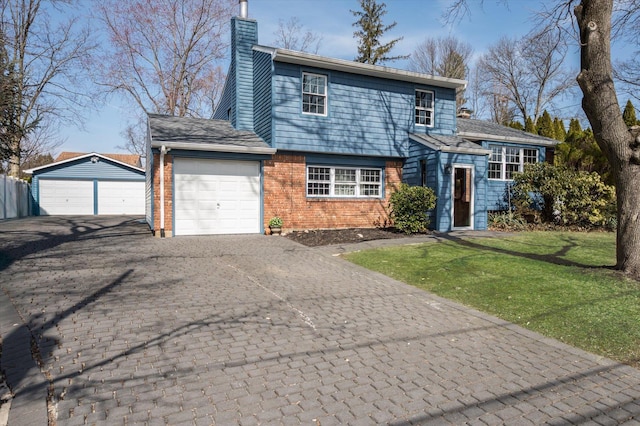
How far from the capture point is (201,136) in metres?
13.8

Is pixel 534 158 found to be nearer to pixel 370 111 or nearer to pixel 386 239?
pixel 370 111

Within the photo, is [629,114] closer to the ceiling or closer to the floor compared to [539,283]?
closer to the ceiling

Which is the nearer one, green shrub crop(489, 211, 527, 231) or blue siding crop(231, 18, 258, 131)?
green shrub crop(489, 211, 527, 231)

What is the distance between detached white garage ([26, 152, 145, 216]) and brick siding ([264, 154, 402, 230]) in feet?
62.4

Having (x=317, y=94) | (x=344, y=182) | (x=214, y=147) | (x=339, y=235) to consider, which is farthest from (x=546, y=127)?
(x=214, y=147)

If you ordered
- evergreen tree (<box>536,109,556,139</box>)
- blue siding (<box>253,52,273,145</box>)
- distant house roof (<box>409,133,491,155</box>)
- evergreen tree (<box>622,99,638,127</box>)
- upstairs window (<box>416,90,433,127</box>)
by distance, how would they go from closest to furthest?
blue siding (<box>253,52,273,145</box>) < distant house roof (<box>409,133,491,155</box>) < upstairs window (<box>416,90,433,127</box>) < evergreen tree (<box>622,99,638,127</box>) < evergreen tree (<box>536,109,556,139</box>)

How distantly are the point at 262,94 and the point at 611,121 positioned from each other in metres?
10.9

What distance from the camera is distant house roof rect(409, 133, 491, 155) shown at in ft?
47.2

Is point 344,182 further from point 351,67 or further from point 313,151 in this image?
point 351,67

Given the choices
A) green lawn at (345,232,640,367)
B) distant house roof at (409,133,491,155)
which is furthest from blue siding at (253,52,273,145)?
green lawn at (345,232,640,367)

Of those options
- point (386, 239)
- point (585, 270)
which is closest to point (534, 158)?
point (386, 239)

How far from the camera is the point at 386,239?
12.9m

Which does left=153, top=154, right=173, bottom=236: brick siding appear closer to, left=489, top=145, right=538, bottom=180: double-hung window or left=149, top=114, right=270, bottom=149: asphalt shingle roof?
left=149, top=114, right=270, bottom=149: asphalt shingle roof

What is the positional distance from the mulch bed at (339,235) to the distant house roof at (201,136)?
10.1 ft
